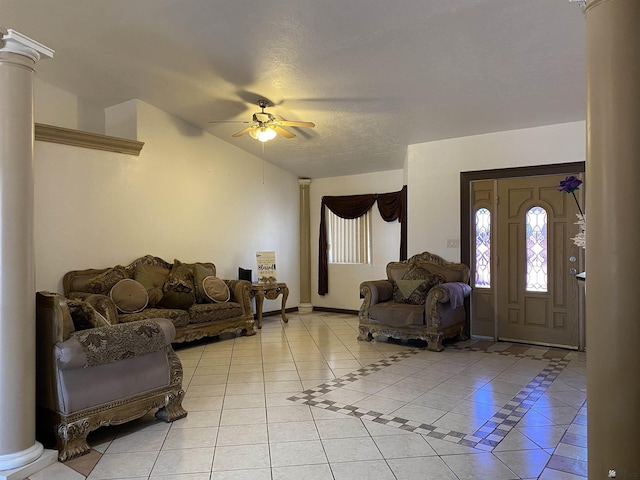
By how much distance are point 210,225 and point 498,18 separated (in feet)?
15.5

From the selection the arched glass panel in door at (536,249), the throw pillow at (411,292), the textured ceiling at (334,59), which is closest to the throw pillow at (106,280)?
the textured ceiling at (334,59)

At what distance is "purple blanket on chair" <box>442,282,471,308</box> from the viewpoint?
523cm

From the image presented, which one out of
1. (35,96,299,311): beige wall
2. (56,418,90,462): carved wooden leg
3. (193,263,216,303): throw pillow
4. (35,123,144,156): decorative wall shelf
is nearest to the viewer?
(56,418,90,462): carved wooden leg

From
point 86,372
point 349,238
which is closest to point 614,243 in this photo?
point 86,372

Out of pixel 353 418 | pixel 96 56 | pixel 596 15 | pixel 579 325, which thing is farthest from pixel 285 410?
pixel 96 56

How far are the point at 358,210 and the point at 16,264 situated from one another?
5863mm

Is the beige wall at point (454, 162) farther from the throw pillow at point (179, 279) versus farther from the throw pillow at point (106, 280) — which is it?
the throw pillow at point (106, 280)

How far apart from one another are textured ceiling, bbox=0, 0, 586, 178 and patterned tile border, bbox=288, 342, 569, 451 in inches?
106

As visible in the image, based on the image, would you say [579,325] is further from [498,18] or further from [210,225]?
[210,225]

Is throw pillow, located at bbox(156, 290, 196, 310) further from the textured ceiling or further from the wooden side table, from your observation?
the textured ceiling

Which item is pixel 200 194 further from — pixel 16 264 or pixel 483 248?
pixel 16 264

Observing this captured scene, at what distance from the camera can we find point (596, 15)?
60.2 inches

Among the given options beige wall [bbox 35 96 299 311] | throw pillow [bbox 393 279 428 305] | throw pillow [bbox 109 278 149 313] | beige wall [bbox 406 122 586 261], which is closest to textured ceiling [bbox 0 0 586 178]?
beige wall [bbox 406 122 586 261]

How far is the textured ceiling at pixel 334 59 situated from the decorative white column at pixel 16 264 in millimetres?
1564
